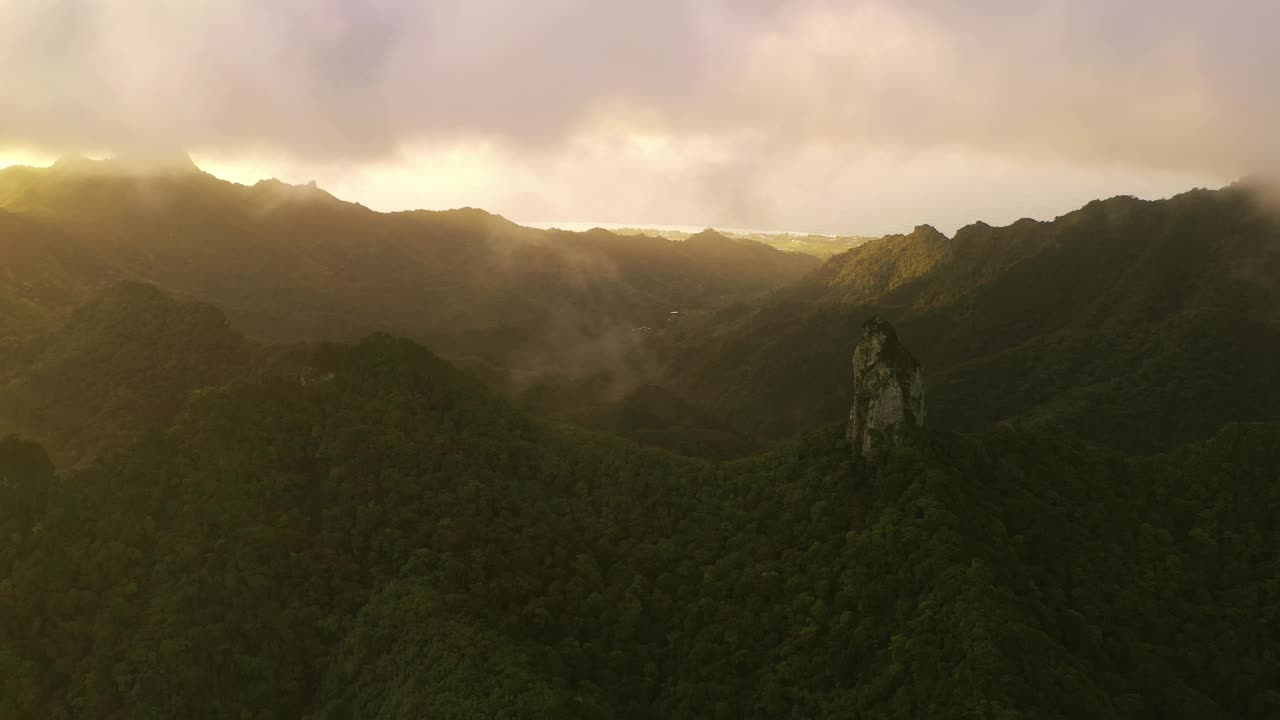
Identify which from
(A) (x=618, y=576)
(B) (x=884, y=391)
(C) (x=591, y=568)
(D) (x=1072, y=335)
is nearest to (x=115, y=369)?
(C) (x=591, y=568)

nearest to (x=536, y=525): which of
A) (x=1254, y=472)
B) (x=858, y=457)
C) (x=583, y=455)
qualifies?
(x=583, y=455)

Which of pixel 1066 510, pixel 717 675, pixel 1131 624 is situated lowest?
pixel 717 675

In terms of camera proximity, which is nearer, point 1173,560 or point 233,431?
point 1173,560

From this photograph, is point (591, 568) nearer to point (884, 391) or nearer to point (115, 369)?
point (884, 391)

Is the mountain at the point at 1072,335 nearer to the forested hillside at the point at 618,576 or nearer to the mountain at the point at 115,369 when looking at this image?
the forested hillside at the point at 618,576

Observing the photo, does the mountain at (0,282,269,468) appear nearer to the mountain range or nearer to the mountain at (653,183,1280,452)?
the mountain range

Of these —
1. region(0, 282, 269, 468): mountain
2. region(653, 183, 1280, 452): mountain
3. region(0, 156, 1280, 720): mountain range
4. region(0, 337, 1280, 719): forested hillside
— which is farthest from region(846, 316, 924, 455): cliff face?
region(0, 282, 269, 468): mountain

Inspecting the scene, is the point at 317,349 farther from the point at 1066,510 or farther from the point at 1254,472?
the point at 1254,472
